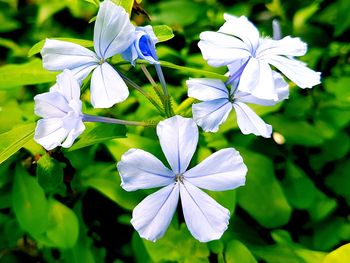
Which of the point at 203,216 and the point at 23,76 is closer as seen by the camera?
the point at 203,216

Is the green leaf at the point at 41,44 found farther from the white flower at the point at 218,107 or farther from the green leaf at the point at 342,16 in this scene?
the green leaf at the point at 342,16

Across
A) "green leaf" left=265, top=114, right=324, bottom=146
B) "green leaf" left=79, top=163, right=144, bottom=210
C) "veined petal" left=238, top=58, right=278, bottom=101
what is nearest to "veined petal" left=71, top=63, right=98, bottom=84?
"veined petal" left=238, top=58, right=278, bottom=101

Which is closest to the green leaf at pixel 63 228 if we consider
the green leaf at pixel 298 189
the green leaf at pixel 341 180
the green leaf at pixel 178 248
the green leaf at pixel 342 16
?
the green leaf at pixel 178 248

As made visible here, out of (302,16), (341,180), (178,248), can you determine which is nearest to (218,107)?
(178,248)

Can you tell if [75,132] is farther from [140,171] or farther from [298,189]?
[298,189]

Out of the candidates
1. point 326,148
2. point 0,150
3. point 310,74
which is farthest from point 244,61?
point 326,148

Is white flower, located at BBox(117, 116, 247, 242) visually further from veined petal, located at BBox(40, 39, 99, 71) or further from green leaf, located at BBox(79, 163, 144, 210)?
green leaf, located at BBox(79, 163, 144, 210)

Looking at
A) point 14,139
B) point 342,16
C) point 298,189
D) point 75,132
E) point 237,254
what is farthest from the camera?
point 342,16
